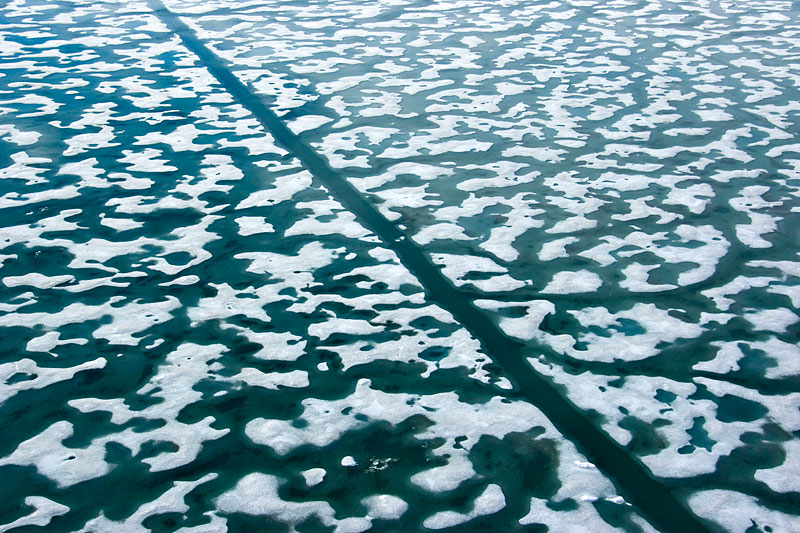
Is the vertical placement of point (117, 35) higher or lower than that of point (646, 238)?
higher

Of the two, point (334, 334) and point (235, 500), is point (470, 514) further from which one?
point (334, 334)

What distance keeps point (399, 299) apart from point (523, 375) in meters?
0.57

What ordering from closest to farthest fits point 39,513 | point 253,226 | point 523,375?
point 39,513
point 523,375
point 253,226

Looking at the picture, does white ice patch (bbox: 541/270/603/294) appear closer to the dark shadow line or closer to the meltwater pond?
the meltwater pond

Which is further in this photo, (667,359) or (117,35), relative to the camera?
(117,35)

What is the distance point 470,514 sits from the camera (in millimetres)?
1805

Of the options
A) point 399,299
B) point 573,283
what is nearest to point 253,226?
point 399,299

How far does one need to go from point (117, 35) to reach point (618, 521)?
573 centimetres

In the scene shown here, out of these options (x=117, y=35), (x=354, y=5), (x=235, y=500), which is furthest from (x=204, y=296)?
(x=354, y=5)

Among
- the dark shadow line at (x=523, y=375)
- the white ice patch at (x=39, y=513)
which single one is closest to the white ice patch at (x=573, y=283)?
the dark shadow line at (x=523, y=375)

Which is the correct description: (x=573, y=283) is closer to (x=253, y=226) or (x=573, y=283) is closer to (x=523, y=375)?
(x=523, y=375)

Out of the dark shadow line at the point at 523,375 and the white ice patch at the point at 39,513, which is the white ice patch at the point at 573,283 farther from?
the white ice patch at the point at 39,513

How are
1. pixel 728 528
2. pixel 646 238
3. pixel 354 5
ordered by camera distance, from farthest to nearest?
pixel 354 5 → pixel 646 238 → pixel 728 528

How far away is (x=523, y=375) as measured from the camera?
7.50 feet
